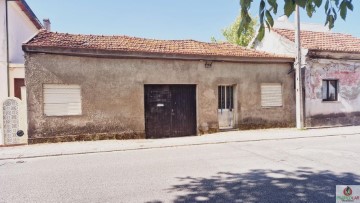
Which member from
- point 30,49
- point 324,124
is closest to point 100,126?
point 30,49

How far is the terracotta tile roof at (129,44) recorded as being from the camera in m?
10.4

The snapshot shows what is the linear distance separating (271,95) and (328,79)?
3.38 metres

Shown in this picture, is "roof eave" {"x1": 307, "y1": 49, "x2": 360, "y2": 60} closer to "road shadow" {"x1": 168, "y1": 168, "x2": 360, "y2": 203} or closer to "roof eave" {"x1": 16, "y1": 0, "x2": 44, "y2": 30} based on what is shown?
"road shadow" {"x1": 168, "y1": 168, "x2": 360, "y2": 203}

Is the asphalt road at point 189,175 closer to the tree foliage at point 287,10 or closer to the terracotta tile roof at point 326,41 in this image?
the tree foliage at point 287,10

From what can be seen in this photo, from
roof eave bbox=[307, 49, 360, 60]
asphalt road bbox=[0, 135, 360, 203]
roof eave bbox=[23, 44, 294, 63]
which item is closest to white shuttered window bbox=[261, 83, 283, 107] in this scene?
roof eave bbox=[23, 44, 294, 63]

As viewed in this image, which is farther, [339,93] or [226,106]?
[339,93]

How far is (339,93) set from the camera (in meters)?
14.1

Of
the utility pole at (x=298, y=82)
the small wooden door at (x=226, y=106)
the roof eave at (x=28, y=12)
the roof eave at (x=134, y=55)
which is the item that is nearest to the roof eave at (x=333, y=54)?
the utility pole at (x=298, y=82)

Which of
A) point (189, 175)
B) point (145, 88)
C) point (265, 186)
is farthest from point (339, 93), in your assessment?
point (189, 175)

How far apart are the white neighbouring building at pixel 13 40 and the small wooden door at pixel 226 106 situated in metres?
10.1

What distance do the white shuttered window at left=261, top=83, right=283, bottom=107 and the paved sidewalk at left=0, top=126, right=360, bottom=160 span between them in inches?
60.2

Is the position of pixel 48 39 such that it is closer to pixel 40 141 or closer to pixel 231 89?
pixel 40 141

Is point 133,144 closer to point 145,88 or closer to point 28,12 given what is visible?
point 145,88

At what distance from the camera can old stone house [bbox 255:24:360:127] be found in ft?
43.8
